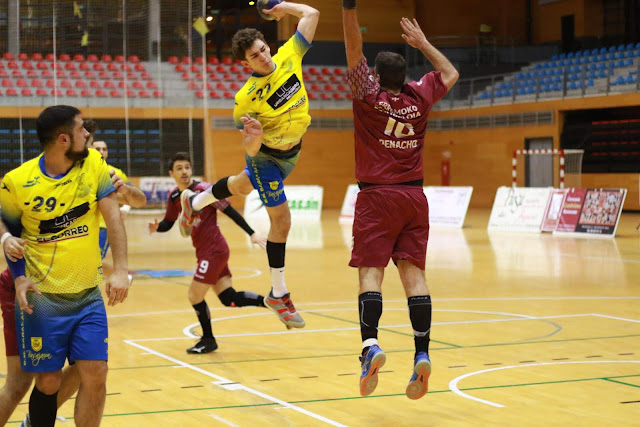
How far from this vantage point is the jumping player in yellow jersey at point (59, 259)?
4.57 meters

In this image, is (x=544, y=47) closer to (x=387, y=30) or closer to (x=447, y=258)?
(x=387, y=30)

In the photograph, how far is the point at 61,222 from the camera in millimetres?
4594

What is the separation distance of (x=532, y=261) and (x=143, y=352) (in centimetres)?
924

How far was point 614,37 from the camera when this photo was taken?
1363 inches

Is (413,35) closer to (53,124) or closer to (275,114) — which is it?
(275,114)

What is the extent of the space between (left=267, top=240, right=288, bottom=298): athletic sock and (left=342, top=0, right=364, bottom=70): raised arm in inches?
86.8

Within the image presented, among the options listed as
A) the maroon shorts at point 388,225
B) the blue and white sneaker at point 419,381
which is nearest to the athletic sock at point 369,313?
the maroon shorts at point 388,225

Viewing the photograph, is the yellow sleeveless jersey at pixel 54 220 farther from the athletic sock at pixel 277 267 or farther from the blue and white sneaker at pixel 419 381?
the athletic sock at pixel 277 267

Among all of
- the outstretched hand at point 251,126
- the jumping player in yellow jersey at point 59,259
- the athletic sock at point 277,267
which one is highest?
the outstretched hand at point 251,126

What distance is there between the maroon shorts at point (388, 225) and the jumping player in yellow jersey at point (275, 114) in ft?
4.02

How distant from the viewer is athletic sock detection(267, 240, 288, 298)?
293 inches

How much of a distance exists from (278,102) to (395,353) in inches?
99.5

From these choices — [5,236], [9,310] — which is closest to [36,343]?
[5,236]

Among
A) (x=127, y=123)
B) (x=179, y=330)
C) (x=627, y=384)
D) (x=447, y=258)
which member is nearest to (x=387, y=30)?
(x=127, y=123)
